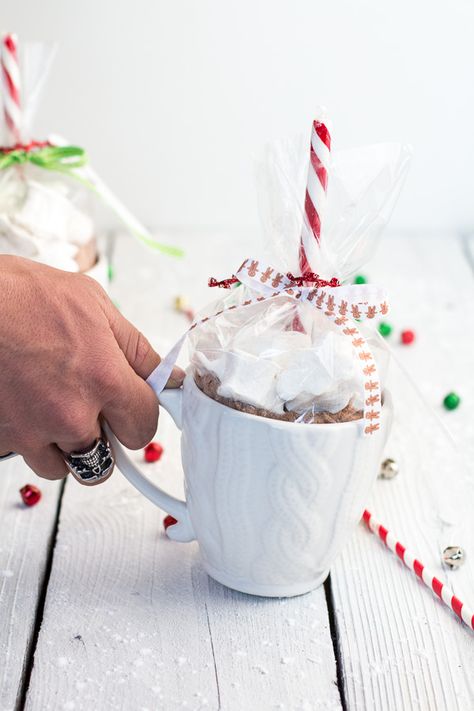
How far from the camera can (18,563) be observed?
904 millimetres

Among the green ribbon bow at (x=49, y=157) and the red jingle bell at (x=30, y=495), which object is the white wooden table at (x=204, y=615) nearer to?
the red jingle bell at (x=30, y=495)

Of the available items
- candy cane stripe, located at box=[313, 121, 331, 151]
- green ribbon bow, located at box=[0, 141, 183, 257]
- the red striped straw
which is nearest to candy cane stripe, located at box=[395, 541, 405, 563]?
the red striped straw

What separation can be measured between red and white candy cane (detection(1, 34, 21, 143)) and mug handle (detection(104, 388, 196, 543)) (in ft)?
2.13

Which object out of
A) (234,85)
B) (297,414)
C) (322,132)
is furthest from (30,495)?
(234,85)

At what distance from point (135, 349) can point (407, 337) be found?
2.11 feet

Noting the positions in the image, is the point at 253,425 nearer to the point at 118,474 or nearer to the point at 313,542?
the point at 313,542

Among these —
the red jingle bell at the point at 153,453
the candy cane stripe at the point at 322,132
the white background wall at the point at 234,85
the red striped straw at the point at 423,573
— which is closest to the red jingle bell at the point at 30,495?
the red jingle bell at the point at 153,453

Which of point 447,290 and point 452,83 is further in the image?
point 452,83

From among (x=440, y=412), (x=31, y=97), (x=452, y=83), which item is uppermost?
(x=452, y=83)

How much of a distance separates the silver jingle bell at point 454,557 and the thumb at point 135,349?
1.06 ft

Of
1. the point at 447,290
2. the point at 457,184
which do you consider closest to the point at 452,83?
the point at 457,184

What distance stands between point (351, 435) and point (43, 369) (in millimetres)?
259

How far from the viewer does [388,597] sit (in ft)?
2.88

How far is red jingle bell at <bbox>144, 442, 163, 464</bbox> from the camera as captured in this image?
3.53ft
